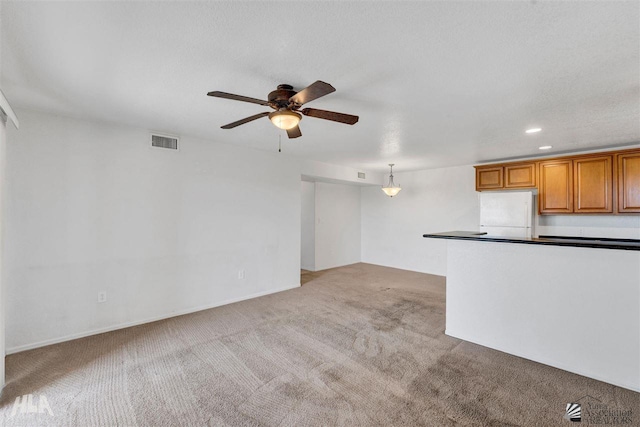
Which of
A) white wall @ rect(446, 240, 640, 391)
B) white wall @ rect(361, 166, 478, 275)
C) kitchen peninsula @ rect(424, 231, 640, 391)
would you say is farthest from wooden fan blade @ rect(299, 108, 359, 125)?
white wall @ rect(361, 166, 478, 275)

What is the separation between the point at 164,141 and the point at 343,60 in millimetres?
2812

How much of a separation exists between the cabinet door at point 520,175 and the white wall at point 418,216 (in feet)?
2.40

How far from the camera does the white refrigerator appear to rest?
4.43 meters

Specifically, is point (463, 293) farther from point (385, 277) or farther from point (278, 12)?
point (278, 12)

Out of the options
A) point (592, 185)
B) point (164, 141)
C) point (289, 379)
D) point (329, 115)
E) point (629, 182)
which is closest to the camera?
point (329, 115)

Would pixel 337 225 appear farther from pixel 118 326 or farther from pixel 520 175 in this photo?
pixel 118 326

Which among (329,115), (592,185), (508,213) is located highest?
(329,115)

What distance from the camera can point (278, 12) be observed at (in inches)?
54.5

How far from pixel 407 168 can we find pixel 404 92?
4.05m

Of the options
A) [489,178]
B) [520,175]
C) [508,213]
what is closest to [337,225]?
[489,178]

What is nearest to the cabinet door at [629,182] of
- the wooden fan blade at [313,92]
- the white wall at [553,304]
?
the white wall at [553,304]

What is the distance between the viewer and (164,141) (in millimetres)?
3527

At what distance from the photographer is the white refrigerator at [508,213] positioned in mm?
4430

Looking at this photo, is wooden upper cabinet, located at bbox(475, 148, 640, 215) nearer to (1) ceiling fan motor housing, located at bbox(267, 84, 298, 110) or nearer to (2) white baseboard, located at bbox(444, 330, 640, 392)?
(2) white baseboard, located at bbox(444, 330, 640, 392)
